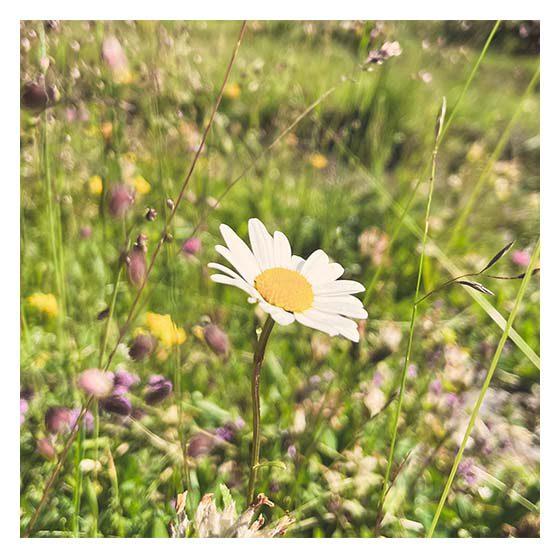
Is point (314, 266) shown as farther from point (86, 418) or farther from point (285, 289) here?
point (86, 418)

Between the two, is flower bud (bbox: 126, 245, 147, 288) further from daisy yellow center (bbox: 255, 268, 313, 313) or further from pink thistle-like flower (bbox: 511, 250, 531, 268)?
pink thistle-like flower (bbox: 511, 250, 531, 268)

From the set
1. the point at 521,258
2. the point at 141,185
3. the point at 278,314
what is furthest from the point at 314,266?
the point at 521,258

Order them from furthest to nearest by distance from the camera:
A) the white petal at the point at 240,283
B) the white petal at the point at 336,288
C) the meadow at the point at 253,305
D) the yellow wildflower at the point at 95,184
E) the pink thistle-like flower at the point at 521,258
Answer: the pink thistle-like flower at the point at 521,258 < the yellow wildflower at the point at 95,184 < the meadow at the point at 253,305 < the white petal at the point at 336,288 < the white petal at the point at 240,283

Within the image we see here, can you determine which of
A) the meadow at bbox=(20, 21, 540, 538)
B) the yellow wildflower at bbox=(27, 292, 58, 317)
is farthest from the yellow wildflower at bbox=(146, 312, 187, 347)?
the yellow wildflower at bbox=(27, 292, 58, 317)

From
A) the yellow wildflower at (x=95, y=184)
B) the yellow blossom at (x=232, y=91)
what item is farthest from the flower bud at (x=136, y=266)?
the yellow blossom at (x=232, y=91)

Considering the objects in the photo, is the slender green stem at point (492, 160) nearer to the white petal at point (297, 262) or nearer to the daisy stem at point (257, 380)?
the white petal at point (297, 262)
